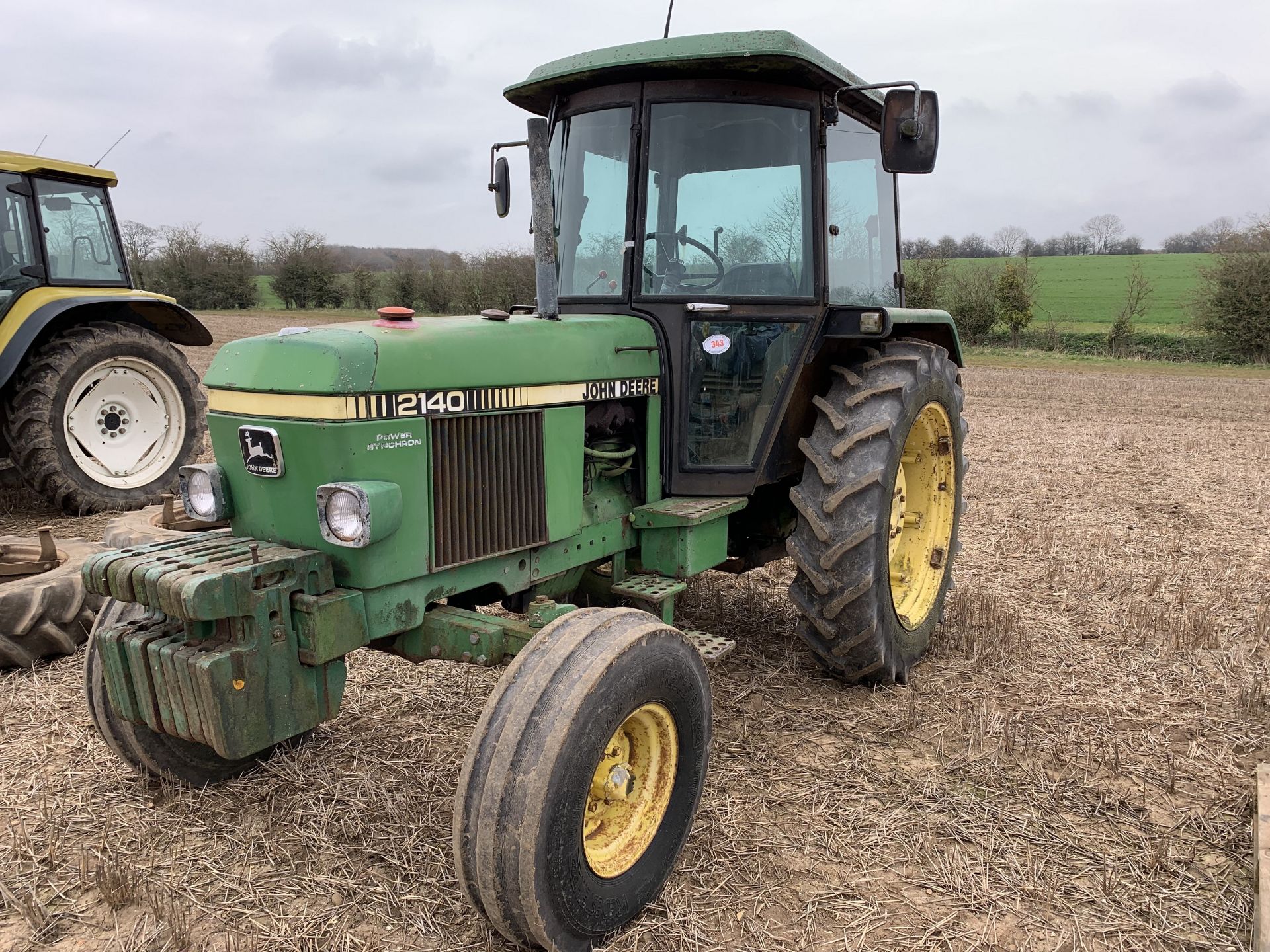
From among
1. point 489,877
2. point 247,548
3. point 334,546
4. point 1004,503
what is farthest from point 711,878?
point 1004,503

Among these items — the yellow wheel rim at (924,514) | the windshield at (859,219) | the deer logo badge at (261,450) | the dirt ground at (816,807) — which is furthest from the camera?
the yellow wheel rim at (924,514)

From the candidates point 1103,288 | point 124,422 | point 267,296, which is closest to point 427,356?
point 124,422

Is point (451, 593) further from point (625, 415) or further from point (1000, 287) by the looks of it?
point (1000, 287)

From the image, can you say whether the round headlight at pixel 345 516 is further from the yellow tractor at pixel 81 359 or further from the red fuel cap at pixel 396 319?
the yellow tractor at pixel 81 359

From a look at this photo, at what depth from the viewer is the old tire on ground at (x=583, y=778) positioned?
2123 mm

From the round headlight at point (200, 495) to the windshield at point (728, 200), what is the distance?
1.66 metres

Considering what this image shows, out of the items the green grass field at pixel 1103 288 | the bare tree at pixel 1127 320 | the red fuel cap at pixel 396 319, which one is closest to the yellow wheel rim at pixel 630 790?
the red fuel cap at pixel 396 319

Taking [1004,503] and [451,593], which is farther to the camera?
[1004,503]

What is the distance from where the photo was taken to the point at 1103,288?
37594 mm

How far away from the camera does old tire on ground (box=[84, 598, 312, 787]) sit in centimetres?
286

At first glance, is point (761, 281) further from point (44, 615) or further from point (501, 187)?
point (44, 615)

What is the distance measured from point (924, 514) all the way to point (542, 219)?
2.47 metres

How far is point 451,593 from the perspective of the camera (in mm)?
2822

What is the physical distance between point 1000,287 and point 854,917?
27.2 meters
